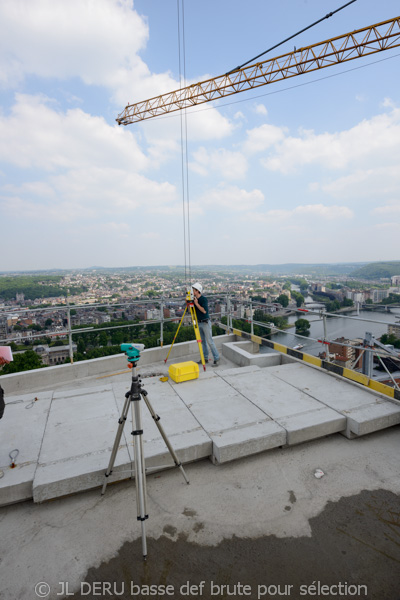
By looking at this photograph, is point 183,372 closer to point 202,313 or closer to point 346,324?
point 202,313

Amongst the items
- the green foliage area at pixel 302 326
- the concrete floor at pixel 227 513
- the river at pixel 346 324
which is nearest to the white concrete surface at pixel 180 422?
the concrete floor at pixel 227 513

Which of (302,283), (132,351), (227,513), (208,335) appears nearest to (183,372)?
(208,335)

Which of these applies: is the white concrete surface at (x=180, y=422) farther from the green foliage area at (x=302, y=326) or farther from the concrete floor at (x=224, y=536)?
the green foliage area at (x=302, y=326)

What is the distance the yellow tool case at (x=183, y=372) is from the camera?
17.0ft

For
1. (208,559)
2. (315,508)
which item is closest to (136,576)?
(208,559)

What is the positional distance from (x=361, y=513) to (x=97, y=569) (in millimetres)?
2275

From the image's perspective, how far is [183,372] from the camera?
521cm

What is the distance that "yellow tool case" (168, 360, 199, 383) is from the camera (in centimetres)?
519

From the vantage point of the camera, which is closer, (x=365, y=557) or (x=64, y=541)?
(x=365, y=557)

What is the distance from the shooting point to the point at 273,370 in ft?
18.7

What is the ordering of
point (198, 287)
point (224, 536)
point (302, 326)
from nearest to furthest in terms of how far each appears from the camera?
point (224, 536)
point (198, 287)
point (302, 326)

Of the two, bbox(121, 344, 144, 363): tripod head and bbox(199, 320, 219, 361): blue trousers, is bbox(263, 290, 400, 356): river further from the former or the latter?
bbox(121, 344, 144, 363): tripod head

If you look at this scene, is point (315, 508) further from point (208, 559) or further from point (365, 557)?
point (208, 559)

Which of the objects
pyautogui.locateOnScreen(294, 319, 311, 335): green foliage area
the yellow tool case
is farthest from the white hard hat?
pyautogui.locateOnScreen(294, 319, 311, 335): green foliage area
